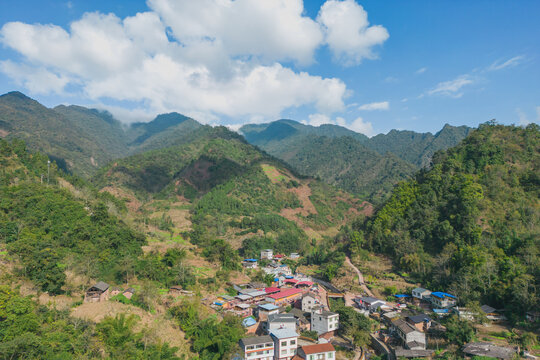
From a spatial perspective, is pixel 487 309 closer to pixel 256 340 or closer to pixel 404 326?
pixel 404 326

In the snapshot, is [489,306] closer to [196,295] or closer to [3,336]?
[196,295]

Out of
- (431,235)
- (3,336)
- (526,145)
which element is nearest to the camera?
(3,336)

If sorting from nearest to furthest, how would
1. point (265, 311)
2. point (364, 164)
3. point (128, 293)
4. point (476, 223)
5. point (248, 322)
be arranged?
1. point (128, 293)
2. point (248, 322)
3. point (265, 311)
4. point (476, 223)
5. point (364, 164)

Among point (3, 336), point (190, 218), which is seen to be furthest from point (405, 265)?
point (190, 218)

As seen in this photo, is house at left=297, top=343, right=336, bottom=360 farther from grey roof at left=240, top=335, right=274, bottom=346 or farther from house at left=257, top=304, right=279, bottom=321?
house at left=257, top=304, right=279, bottom=321

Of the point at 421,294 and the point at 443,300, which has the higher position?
the point at 443,300

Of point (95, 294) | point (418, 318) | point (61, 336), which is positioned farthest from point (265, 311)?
point (61, 336)
